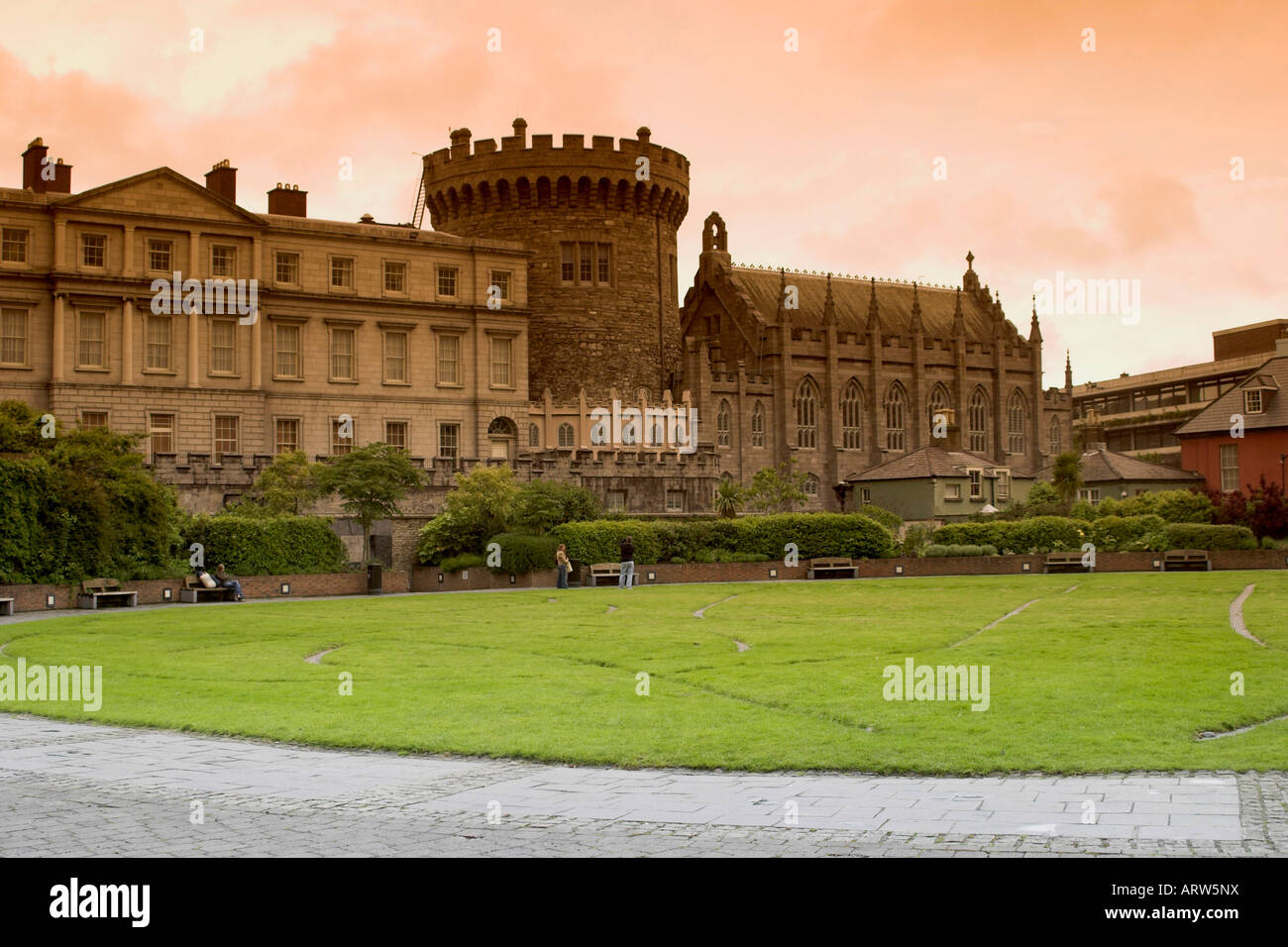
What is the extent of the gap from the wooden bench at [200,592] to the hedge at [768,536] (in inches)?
598

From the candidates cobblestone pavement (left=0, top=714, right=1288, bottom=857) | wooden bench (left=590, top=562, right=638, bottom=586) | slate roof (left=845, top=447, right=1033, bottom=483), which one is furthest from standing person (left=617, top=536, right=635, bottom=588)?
slate roof (left=845, top=447, right=1033, bottom=483)

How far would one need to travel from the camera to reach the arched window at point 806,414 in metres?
88.1

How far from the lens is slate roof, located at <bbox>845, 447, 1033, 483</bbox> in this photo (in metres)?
73.6

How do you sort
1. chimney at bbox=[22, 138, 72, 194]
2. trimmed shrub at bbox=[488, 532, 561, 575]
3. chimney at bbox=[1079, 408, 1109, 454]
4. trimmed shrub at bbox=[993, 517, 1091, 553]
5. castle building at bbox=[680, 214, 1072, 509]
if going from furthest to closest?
chimney at bbox=[1079, 408, 1109, 454] → castle building at bbox=[680, 214, 1072, 509] → chimney at bbox=[22, 138, 72, 194] → trimmed shrub at bbox=[993, 517, 1091, 553] → trimmed shrub at bbox=[488, 532, 561, 575]

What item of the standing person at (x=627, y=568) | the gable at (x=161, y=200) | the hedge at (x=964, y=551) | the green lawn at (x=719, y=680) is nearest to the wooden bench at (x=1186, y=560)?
the hedge at (x=964, y=551)

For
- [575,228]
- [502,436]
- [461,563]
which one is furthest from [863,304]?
[461,563]

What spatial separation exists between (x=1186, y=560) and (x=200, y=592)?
34074 mm

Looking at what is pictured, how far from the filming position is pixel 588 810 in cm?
1020

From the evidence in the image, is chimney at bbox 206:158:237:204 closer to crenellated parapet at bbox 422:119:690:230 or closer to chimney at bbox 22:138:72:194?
chimney at bbox 22:138:72:194

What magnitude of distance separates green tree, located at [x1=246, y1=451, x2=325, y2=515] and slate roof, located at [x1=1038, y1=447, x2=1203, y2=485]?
157 feet

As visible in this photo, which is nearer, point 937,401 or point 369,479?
point 369,479

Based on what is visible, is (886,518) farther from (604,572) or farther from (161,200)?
(161,200)

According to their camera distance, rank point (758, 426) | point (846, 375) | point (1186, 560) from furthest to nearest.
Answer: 1. point (846, 375)
2. point (758, 426)
3. point (1186, 560)
